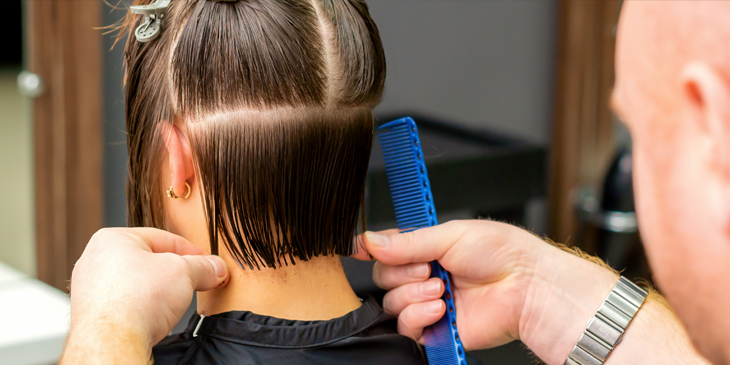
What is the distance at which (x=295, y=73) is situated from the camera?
2.42 ft

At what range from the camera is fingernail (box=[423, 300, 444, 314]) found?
872mm

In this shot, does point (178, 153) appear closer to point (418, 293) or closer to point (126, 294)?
point (126, 294)

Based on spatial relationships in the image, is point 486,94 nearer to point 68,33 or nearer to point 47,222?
point 68,33

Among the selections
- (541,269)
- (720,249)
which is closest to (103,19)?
(541,269)

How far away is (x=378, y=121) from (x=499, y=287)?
22.0 inches

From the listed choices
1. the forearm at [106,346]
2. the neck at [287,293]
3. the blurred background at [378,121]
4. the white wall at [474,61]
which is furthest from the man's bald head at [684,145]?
the white wall at [474,61]

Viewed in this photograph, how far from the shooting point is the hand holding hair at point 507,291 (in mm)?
864

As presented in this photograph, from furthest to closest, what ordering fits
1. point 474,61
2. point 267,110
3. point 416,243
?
point 474,61
point 416,243
point 267,110

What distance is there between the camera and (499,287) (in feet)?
3.00

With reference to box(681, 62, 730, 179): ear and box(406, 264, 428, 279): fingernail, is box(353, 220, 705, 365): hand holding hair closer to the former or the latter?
box(406, 264, 428, 279): fingernail

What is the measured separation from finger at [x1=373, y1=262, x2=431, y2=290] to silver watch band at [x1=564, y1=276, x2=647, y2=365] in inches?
10.9

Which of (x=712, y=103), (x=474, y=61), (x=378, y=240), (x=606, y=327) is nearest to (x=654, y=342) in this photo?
(x=606, y=327)

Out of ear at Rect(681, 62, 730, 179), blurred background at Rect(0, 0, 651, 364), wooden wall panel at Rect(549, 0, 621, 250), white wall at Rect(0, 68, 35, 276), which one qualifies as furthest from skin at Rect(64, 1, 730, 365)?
wooden wall panel at Rect(549, 0, 621, 250)

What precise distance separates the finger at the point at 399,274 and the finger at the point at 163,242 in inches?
12.7
